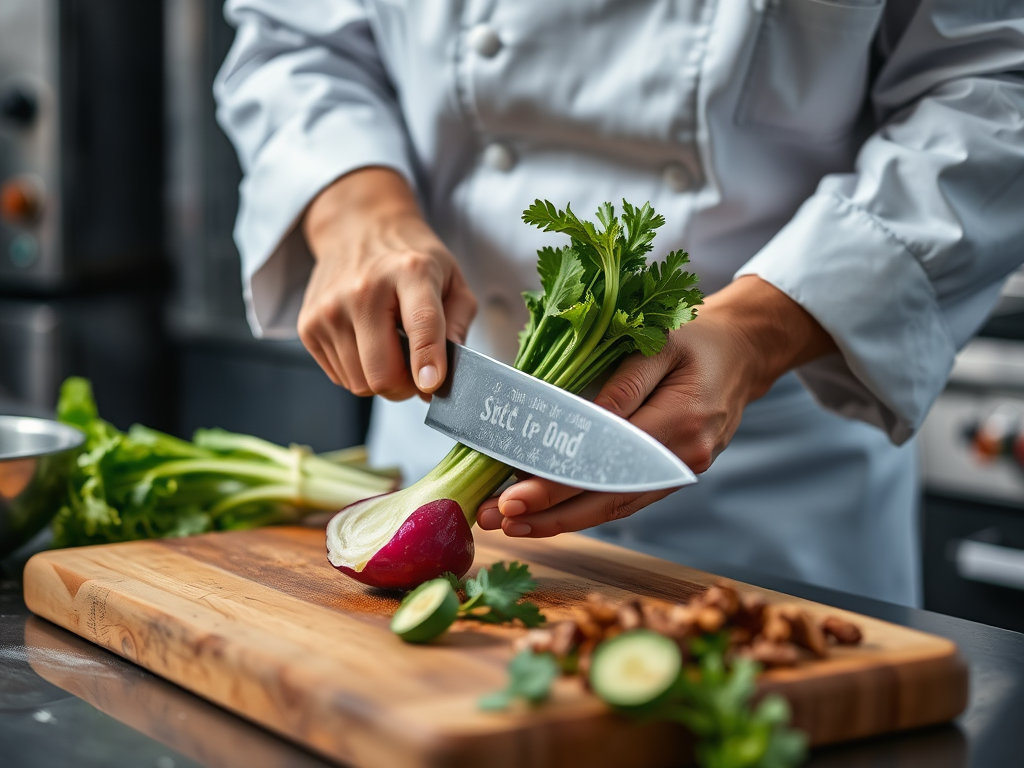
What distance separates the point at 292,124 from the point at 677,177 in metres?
0.53

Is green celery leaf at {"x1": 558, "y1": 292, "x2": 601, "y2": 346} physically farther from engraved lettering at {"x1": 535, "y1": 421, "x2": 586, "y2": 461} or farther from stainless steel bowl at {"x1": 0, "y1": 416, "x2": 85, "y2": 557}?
stainless steel bowl at {"x1": 0, "y1": 416, "x2": 85, "y2": 557}

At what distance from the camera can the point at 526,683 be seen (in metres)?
0.72

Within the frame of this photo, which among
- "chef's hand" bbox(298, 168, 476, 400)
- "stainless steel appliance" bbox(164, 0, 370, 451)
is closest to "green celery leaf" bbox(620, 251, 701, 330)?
"chef's hand" bbox(298, 168, 476, 400)

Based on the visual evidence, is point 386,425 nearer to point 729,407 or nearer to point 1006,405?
point 729,407

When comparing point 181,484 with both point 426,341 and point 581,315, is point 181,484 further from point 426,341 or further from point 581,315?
point 581,315

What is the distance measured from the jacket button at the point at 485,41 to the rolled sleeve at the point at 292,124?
0.18 metres

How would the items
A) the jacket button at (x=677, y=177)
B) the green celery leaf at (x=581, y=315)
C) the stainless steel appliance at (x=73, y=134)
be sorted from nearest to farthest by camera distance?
the green celery leaf at (x=581, y=315) < the jacket button at (x=677, y=177) < the stainless steel appliance at (x=73, y=134)

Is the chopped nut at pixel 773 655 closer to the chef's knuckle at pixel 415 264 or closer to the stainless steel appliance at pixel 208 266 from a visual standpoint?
the chef's knuckle at pixel 415 264

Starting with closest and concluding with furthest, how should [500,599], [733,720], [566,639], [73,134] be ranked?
[733,720], [566,639], [500,599], [73,134]

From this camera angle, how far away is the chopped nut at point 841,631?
2.85 ft

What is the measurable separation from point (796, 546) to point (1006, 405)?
2.41 feet

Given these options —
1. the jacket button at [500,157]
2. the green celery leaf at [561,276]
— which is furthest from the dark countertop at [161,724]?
the jacket button at [500,157]

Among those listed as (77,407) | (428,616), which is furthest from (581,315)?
(77,407)

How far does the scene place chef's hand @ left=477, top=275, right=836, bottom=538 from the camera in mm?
1007
